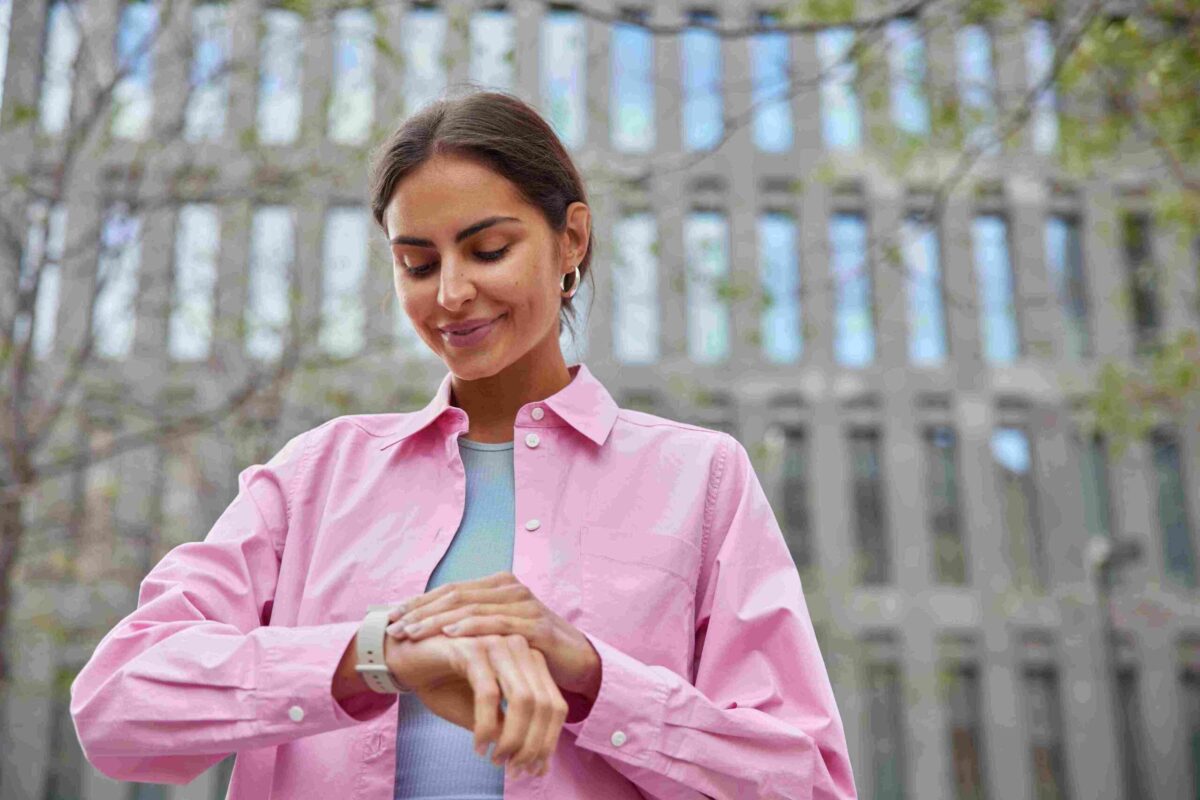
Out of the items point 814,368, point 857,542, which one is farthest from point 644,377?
point 857,542

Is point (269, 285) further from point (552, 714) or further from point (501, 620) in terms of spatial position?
point (552, 714)

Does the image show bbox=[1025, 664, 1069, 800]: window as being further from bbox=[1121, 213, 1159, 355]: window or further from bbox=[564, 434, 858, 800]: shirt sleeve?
bbox=[564, 434, 858, 800]: shirt sleeve

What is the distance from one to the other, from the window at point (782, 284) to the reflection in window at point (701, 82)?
1.96 metres

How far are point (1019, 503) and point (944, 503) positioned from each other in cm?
137

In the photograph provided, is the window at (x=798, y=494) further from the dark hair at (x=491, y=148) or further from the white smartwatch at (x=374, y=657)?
the white smartwatch at (x=374, y=657)

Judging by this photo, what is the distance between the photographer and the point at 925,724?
23.2 m

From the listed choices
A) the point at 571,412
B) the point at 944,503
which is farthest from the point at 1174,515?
the point at 571,412

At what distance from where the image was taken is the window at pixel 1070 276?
2505cm

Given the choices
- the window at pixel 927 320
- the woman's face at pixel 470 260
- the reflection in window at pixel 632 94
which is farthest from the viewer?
the window at pixel 927 320

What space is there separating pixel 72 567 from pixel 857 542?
14499 mm

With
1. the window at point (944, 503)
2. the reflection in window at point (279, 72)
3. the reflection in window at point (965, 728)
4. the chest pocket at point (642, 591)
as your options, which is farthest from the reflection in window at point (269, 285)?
the reflection in window at point (965, 728)

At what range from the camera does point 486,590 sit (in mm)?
1491

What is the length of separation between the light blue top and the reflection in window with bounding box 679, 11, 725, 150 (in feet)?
74.9

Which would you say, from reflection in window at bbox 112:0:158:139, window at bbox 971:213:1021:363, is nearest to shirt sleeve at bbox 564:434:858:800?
reflection in window at bbox 112:0:158:139
